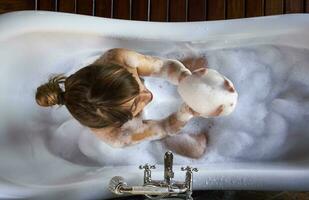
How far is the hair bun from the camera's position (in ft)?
2.74

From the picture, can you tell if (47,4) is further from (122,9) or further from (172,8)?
(172,8)

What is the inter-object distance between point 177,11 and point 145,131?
1.08ft

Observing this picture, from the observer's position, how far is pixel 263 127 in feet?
2.69

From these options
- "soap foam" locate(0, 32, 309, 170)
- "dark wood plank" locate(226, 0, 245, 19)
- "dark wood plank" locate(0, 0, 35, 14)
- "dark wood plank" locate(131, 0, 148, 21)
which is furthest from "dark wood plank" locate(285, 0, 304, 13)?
"dark wood plank" locate(0, 0, 35, 14)

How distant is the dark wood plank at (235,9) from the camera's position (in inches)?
40.7

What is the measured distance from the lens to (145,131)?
83 cm

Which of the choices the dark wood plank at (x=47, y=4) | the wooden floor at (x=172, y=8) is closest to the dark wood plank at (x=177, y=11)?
the wooden floor at (x=172, y=8)

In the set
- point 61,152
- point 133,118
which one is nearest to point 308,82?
point 133,118

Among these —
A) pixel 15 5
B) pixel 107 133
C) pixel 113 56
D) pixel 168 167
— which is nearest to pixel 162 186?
pixel 168 167

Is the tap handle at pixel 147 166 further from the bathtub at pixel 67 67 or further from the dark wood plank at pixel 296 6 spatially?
the dark wood plank at pixel 296 6

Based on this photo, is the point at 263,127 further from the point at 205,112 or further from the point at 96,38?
the point at 96,38

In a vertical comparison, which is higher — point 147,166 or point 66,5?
point 66,5

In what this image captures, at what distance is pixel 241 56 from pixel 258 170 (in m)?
0.20

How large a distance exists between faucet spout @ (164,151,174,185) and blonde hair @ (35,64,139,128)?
97 millimetres
